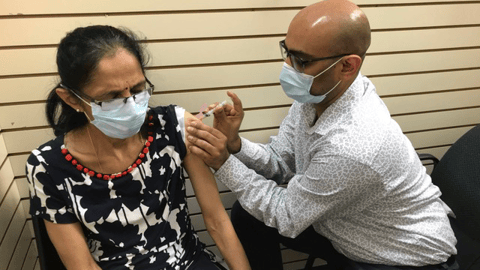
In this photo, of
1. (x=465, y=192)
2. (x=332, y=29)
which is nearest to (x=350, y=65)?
(x=332, y=29)

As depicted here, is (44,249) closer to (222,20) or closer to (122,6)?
(122,6)

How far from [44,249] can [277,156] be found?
45.9 inches

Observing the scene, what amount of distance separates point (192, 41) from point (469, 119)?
1.99 m

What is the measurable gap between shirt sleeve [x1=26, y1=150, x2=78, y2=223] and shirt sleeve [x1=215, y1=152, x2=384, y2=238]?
2.03 feet

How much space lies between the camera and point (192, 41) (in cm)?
169

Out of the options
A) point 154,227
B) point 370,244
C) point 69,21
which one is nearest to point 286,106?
point 370,244

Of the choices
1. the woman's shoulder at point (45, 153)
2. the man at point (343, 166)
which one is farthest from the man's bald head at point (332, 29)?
the woman's shoulder at point (45, 153)

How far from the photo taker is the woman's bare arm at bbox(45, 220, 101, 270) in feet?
4.21

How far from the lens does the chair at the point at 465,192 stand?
5.47 ft

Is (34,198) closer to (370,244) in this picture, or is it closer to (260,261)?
(260,261)

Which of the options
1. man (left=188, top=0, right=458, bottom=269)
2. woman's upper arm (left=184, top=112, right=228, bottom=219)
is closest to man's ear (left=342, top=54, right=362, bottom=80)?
man (left=188, top=0, right=458, bottom=269)

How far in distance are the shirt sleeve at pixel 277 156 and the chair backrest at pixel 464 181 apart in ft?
2.77

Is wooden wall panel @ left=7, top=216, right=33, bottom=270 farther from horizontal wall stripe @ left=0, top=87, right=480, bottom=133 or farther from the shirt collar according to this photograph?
the shirt collar

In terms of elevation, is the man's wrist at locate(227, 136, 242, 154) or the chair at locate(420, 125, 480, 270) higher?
the man's wrist at locate(227, 136, 242, 154)
